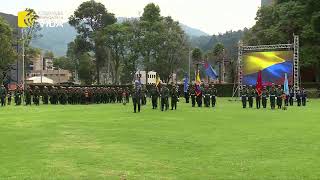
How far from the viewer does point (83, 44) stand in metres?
78.7

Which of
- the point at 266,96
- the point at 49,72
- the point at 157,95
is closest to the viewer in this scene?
the point at 157,95

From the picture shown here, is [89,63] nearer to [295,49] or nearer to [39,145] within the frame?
[295,49]

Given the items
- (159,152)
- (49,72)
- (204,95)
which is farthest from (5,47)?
(49,72)

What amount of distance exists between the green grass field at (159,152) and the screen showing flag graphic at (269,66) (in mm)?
26267

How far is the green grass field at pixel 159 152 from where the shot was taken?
902 cm

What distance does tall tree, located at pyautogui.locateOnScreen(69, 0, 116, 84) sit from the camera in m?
77.0

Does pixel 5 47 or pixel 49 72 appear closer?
pixel 5 47

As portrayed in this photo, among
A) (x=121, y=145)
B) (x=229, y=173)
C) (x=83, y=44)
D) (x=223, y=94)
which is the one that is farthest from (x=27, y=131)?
(x=83, y=44)

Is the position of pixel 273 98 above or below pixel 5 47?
below

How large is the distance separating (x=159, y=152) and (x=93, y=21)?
224ft

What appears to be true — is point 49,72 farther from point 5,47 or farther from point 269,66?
point 269,66

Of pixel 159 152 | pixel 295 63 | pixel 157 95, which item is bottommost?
pixel 159 152

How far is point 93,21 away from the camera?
256ft

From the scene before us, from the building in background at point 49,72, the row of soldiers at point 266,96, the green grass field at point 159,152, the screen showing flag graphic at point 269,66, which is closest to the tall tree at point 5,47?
the screen showing flag graphic at point 269,66
